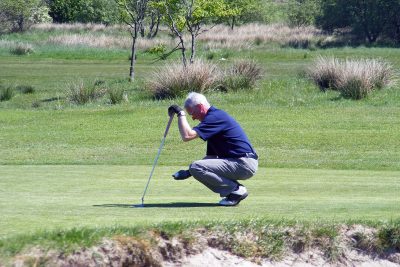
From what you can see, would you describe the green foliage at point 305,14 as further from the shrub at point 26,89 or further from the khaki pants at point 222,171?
the khaki pants at point 222,171

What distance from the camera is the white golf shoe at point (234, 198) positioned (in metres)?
11.8

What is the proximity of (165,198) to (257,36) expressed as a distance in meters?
60.2

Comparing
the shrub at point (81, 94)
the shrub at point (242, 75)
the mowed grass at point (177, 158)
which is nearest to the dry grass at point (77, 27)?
the mowed grass at point (177, 158)

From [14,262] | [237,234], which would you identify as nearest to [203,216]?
[237,234]

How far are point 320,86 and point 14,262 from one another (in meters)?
27.0

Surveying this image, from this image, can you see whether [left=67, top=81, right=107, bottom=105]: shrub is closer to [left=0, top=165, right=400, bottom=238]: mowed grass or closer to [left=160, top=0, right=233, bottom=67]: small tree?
[left=160, top=0, right=233, bottom=67]: small tree

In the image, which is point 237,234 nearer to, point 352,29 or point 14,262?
point 14,262

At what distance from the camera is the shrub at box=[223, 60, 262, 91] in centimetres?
3272

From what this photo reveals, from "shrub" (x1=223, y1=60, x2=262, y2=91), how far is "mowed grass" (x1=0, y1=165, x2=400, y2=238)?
14.8 metres

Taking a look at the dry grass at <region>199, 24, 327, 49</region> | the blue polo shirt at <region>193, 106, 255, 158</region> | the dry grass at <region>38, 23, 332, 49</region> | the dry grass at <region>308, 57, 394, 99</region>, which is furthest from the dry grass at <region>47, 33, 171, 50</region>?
the blue polo shirt at <region>193, 106, 255, 158</region>

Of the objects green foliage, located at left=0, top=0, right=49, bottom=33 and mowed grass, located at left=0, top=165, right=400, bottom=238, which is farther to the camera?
green foliage, located at left=0, top=0, right=49, bottom=33

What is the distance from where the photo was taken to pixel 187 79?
102 feet

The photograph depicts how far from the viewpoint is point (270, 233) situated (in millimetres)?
9258

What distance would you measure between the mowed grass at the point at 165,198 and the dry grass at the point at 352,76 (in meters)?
13.1
